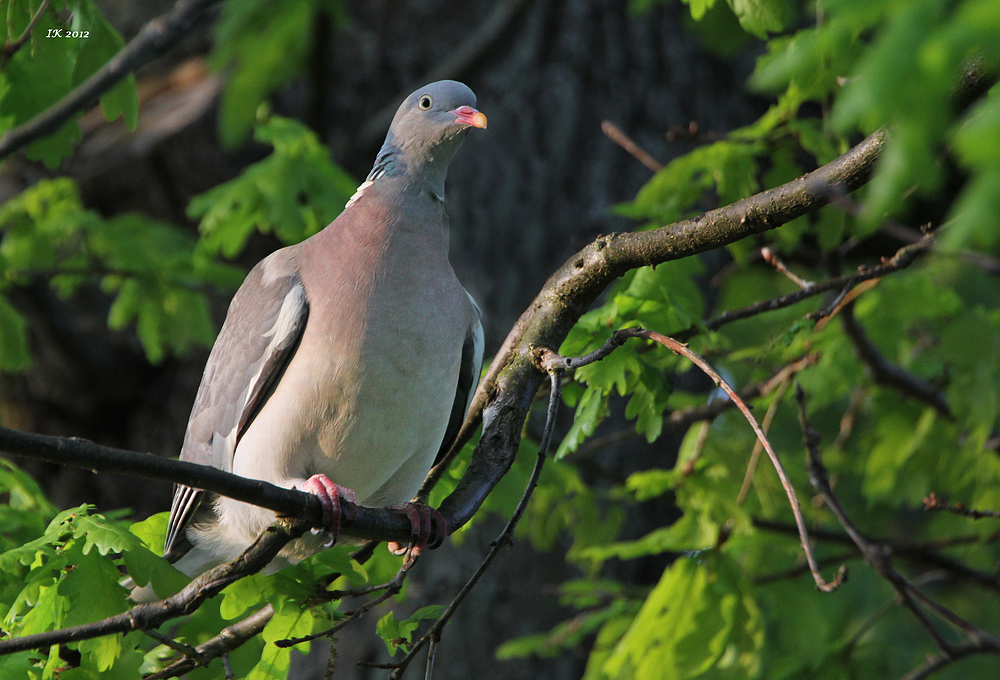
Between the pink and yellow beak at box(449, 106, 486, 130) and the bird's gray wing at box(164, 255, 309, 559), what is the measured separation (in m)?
0.65

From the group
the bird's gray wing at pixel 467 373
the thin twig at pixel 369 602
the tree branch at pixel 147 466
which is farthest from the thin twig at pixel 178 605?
the bird's gray wing at pixel 467 373

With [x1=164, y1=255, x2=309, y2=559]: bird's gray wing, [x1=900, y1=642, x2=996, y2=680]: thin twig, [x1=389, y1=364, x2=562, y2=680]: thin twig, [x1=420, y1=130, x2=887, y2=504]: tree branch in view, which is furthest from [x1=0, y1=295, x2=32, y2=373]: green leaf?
[x1=900, y1=642, x2=996, y2=680]: thin twig

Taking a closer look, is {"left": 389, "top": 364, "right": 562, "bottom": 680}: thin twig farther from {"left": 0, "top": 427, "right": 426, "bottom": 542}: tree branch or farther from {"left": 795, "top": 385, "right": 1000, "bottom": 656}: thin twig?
{"left": 795, "top": 385, "right": 1000, "bottom": 656}: thin twig

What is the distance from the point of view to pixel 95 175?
15.2ft

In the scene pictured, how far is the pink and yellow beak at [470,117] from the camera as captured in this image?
8.07 feet

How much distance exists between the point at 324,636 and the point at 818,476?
1383 millimetres

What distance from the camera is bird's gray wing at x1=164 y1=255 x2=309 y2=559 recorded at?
7.80 feet

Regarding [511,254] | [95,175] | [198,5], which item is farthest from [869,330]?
[95,175]

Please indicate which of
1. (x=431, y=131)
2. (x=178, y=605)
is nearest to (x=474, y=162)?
(x=431, y=131)

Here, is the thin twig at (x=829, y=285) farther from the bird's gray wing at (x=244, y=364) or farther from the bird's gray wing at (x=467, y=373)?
the bird's gray wing at (x=244, y=364)

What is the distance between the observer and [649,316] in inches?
94.9

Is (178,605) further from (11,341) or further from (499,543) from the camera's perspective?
(11,341)

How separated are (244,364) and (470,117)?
3.22 ft

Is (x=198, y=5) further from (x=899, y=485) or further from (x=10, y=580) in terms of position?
(x=899, y=485)
